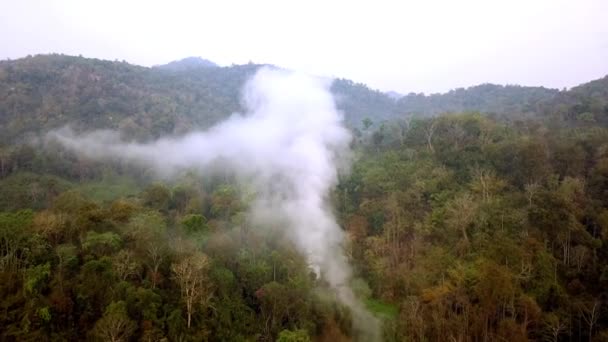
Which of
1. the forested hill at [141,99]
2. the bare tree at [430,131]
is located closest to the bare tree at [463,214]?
the bare tree at [430,131]

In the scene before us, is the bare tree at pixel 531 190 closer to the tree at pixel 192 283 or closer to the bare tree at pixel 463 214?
the bare tree at pixel 463 214

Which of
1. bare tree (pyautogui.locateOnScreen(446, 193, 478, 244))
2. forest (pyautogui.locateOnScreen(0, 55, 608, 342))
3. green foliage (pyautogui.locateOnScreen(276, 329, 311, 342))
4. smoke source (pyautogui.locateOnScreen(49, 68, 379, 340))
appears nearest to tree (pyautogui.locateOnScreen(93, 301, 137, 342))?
forest (pyautogui.locateOnScreen(0, 55, 608, 342))

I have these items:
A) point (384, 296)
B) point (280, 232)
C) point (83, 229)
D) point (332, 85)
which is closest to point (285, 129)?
point (280, 232)

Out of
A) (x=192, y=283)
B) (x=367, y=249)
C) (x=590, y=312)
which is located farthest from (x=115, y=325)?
(x=590, y=312)

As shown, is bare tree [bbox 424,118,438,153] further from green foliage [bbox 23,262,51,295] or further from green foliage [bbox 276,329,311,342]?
green foliage [bbox 23,262,51,295]

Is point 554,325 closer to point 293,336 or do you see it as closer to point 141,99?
point 293,336

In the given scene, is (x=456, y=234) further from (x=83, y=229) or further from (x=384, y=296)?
(x=83, y=229)
